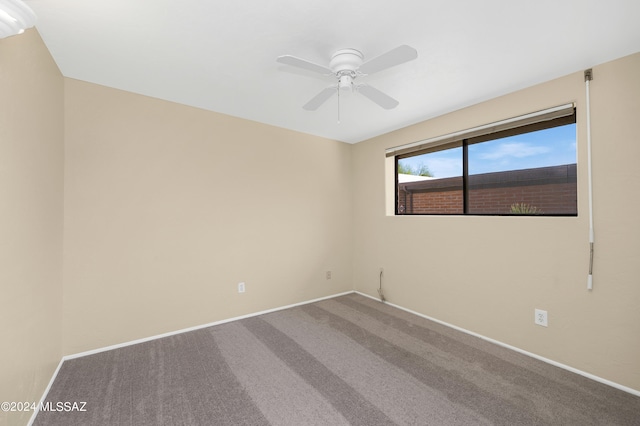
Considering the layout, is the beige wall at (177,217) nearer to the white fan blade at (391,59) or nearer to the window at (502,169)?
the window at (502,169)

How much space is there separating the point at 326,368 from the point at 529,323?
1.81 m

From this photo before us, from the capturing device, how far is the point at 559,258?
225 centimetres

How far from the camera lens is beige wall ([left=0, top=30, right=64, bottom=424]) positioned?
4.48 ft

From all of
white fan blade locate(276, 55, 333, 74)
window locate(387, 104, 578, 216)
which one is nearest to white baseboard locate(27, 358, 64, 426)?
white fan blade locate(276, 55, 333, 74)

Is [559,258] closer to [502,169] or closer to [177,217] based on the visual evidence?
[502,169]

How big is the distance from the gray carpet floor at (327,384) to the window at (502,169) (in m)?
1.37

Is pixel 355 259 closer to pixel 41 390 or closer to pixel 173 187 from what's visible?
pixel 173 187

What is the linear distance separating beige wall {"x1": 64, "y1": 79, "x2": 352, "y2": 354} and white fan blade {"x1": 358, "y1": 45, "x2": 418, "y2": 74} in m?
1.96

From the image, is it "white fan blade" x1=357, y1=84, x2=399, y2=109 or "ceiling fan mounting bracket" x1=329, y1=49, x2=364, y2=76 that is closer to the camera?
"ceiling fan mounting bracket" x1=329, y1=49, x2=364, y2=76

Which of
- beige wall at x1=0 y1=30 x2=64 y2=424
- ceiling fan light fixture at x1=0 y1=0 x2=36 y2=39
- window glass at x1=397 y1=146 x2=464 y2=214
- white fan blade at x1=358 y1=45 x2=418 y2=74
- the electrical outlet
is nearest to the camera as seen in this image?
ceiling fan light fixture at x1=0 y1=0 x2=36 y2=39

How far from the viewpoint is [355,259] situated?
4281mm

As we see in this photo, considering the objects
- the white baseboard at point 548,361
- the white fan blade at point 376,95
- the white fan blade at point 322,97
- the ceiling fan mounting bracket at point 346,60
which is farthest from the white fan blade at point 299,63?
the white baseboard at point 548,361

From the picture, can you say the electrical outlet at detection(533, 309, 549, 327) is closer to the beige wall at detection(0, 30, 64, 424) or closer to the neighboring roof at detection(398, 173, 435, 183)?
the neighboring roof at detection(398, 173, 435, 183)

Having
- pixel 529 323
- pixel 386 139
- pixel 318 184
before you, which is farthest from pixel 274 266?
pixel 529 323
